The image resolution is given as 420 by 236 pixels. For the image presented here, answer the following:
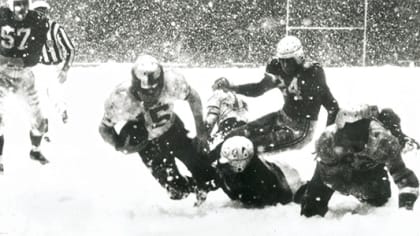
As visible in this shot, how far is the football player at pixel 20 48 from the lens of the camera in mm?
4195

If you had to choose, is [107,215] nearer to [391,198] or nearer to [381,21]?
[391,198]

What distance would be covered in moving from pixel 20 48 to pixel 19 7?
0.84 ft

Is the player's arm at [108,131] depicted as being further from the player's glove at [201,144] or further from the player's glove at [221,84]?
the player's glove at [221,84]

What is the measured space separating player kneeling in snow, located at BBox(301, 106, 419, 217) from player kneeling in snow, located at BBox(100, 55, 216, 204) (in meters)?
0.57

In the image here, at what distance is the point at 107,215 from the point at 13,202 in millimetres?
516

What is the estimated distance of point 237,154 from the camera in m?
3.37


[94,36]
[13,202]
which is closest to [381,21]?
[94,36]

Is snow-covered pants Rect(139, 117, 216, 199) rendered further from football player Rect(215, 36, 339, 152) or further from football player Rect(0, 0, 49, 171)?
football player Rect(0, 0, 49, 171)

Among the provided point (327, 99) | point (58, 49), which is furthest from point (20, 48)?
point (327, 99)

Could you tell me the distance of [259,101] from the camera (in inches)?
258

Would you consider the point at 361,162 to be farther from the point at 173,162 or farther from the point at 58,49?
the point at 58,49

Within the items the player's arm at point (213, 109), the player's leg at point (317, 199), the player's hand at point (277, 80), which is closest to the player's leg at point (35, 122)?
the player's arm at point (213, 109)

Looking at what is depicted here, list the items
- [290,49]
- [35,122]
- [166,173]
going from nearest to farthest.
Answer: [166,173] → [290,49] → [35,122]

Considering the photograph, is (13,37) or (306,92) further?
(13,37)
